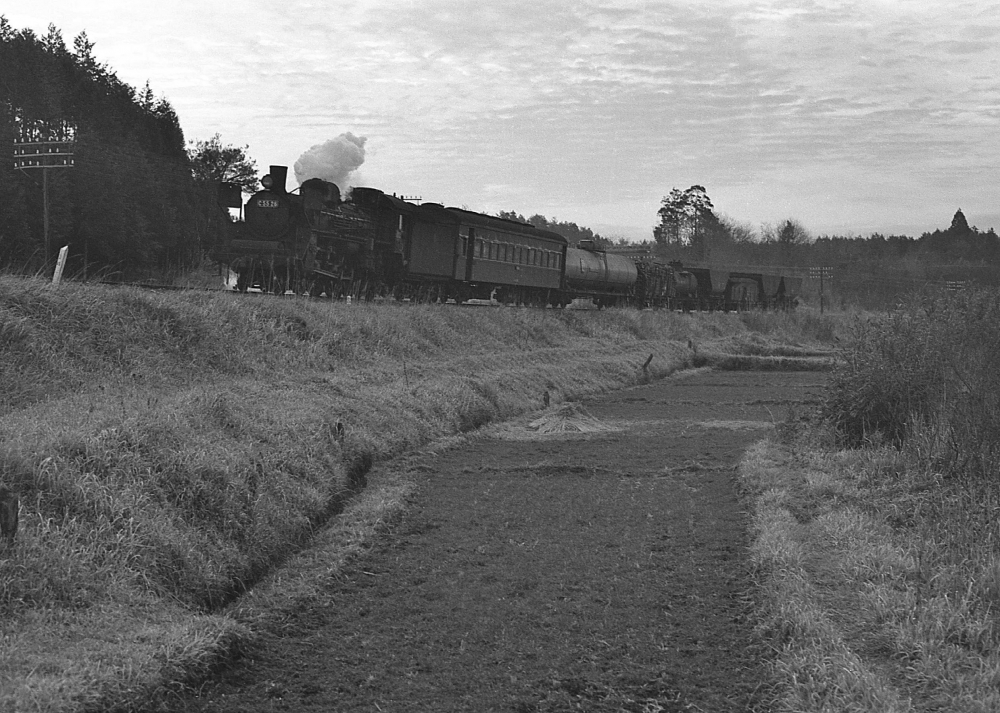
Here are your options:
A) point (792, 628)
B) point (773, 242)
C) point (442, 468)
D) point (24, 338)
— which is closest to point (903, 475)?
point (792, 628)

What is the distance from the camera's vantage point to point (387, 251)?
94.3 feet

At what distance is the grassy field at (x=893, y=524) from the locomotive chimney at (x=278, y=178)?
1422 cm

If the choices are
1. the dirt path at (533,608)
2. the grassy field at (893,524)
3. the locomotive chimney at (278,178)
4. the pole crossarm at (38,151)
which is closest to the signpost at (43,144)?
the pole crossarm at (38,151)

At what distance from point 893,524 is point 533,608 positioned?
405cm

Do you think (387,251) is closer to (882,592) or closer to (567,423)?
(567,423)

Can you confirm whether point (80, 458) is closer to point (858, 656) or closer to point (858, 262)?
point (858, 656)

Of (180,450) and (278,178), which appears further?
(278,178)

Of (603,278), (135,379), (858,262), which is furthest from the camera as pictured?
(858,262)

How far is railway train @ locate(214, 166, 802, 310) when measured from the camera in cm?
2522

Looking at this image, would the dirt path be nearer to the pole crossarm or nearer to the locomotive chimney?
the locomotive chimney

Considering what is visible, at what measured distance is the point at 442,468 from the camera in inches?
597

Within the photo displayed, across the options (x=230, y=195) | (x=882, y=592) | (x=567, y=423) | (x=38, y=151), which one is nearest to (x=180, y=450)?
(x=882, y=592)

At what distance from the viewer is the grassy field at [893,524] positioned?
21.9ft

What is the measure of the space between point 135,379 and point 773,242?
144384mm
